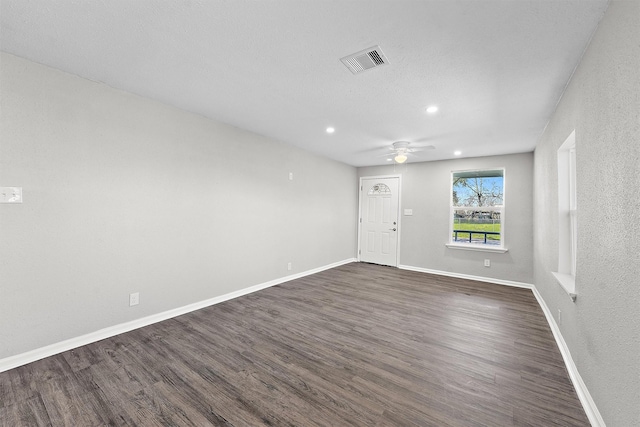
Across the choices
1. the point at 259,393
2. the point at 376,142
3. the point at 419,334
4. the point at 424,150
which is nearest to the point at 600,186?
the point at 419,334

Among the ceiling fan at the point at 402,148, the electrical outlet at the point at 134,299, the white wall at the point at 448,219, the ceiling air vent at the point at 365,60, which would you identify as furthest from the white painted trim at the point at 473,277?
the electrical outlet at the point at 134,299

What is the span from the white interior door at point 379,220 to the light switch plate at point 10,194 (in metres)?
5.73

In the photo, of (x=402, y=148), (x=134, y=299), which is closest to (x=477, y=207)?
(x=402, y=148)

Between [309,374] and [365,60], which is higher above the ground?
[365,60]

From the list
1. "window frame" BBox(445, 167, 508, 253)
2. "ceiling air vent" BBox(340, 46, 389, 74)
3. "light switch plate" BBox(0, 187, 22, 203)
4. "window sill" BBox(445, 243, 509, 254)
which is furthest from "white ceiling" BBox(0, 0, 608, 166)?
"window sill" BBox(445, 243, 509, 254)

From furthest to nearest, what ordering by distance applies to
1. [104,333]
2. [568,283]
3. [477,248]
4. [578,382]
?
[477,248], [104,333], [568,283], [578,382]

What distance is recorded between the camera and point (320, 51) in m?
1.90

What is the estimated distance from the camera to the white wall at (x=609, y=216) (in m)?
1.17

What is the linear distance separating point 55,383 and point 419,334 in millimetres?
3092

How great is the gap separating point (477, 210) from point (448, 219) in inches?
21.6

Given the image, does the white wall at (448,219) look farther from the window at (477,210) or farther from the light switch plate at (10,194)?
the light switch plate at (10,194)

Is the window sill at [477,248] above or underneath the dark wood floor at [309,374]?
above

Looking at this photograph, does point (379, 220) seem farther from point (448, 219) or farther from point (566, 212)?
point (566, 212)

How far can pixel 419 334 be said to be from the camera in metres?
2.71
